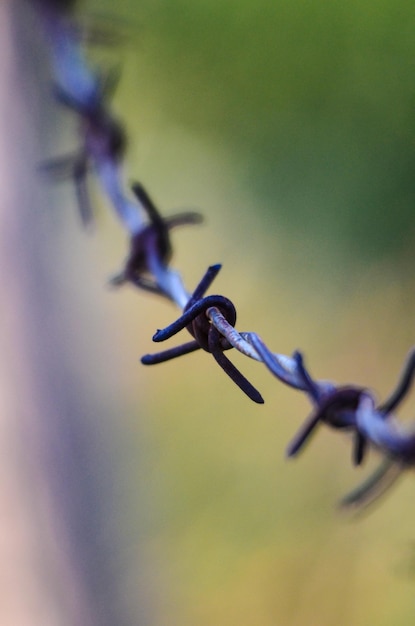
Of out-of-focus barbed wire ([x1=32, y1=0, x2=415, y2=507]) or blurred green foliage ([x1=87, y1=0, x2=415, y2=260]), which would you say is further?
blurred green foliage ([x1=87, y1=0, x2=415, y2=260])

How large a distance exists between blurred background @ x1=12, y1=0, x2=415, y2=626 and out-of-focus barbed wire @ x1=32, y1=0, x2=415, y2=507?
2.06ft

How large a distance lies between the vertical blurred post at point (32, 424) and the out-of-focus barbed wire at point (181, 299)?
0.94 feet

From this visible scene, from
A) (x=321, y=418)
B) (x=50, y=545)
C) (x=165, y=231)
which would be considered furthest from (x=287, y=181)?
(x=321, y=418)

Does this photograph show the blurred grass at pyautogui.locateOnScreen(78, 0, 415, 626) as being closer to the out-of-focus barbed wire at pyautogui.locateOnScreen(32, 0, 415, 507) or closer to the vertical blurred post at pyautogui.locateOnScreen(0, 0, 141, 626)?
the vertical blurred post at pyautogui.locateOnScreen(0, 0, 141, 626)

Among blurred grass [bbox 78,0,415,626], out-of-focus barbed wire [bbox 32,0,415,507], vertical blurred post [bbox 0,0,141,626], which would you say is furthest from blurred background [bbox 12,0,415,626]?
out-of-focus barbed wire [bbox 32,0,415,507]

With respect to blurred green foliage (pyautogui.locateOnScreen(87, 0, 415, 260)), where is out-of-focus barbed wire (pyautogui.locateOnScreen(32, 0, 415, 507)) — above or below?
below

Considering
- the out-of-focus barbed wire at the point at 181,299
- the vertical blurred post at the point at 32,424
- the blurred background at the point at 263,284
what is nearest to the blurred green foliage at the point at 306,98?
the blurred background at the point at 263,284

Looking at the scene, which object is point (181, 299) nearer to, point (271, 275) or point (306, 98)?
point (271, 275)

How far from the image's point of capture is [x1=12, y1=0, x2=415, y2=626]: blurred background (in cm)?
147

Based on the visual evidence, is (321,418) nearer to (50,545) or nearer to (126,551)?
(50,545)

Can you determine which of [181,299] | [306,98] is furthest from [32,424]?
[306,98]

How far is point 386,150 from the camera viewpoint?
5.90 ft

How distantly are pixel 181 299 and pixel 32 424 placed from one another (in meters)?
0.73

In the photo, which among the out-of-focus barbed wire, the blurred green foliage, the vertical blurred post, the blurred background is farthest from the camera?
the blurred green foliage
